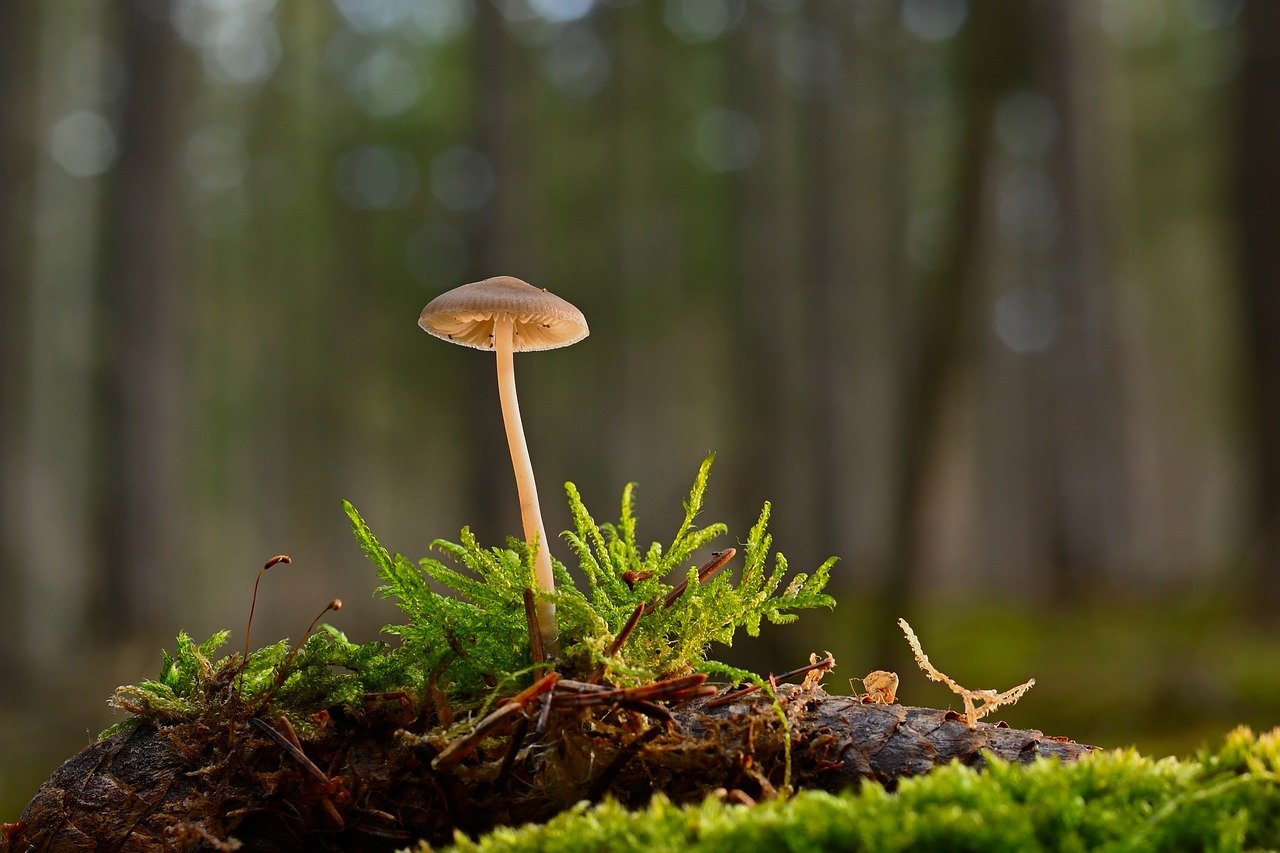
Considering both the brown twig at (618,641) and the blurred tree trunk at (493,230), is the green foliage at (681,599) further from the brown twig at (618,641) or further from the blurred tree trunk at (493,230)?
the blurred tree trunk at (493,230)

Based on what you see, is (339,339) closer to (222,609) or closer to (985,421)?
(222,609)

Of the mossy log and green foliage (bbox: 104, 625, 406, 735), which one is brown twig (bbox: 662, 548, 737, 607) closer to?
the mossy log

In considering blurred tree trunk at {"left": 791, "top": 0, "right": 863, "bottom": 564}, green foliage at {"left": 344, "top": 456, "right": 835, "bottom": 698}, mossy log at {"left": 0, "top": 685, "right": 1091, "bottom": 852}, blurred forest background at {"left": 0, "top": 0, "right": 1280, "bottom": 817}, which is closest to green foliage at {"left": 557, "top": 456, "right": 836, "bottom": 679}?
green foliage at {"left": 344, "top": 456, "right": 835, "bottom": 698}

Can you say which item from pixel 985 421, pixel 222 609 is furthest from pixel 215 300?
pixel 985 421

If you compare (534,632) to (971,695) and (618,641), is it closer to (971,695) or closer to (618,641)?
(618,641)

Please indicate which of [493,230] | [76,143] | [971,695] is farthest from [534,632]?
[76,143]
